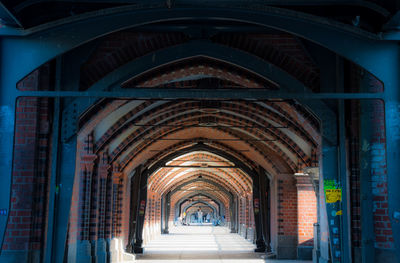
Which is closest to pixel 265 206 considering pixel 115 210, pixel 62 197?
pixel 115 210

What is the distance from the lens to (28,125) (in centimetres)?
828

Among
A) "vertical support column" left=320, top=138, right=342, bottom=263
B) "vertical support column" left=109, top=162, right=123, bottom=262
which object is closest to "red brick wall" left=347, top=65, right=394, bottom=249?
"vertical support column" left=320, top=138, right=342, bottom=263

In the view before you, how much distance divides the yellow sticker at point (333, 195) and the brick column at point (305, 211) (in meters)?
10.2

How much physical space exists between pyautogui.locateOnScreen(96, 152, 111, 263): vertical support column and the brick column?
6517mm

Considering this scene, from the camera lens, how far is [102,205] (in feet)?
53.0

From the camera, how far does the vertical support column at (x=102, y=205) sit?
51.8ft

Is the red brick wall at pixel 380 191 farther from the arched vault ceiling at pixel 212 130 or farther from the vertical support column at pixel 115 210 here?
the vertical support column at pixel 115 210

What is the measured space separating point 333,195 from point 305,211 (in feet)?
34.6

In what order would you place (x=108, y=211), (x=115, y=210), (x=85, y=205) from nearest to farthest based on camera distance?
(x=85, y=205)
(x=108, y=211)
(x=115, y=210)

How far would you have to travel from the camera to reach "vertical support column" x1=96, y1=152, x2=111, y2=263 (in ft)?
51.8

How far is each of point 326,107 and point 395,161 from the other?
2.47 meters

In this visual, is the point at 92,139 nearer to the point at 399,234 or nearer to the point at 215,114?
the point at 215,114

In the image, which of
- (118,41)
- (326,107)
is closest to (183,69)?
(118,41)

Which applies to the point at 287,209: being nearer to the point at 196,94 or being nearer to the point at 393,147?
the point at 196,94
